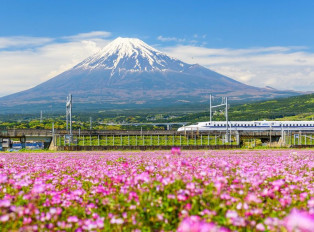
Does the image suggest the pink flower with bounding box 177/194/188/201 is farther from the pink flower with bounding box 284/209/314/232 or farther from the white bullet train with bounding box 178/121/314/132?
the white bullet train with bounding box 178/121/314/132

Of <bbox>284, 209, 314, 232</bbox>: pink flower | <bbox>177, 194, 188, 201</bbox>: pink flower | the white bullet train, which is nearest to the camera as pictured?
<bbox>284, 209, 314, 232</bbox>: pink flower

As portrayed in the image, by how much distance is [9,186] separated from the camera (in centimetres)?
751

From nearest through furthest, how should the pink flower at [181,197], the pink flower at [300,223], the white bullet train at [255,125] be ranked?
the pink flower at [300,223] < the pink flower at [181,197] < the white bullet train at [255,125]

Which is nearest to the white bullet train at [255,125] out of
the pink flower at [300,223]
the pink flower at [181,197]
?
the pink flower at [181,197]

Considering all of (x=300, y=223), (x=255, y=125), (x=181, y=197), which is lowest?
(x=255, y=125)

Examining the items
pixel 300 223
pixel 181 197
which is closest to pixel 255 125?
pixel 181 197

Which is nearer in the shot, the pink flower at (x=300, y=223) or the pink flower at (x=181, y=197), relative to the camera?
the pink flower at (x=300, y=223)

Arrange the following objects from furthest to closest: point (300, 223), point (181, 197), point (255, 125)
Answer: point (255, 125) < point (181, 197) < point (300, 223)

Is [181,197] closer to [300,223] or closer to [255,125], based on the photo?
[300,223]

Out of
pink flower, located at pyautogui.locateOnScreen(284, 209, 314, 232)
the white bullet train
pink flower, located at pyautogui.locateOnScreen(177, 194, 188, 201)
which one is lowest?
the white bullet train

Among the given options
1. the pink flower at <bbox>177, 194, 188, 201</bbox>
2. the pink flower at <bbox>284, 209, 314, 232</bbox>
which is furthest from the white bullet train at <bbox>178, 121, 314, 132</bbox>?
the pink flower at <bbox>284, 209, 314, 232</bbox>

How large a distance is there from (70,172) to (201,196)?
246 inches

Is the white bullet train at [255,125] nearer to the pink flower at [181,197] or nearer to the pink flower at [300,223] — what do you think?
the pink flower at [181,197]

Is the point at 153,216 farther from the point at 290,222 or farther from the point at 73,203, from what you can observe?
the point at 290,222
